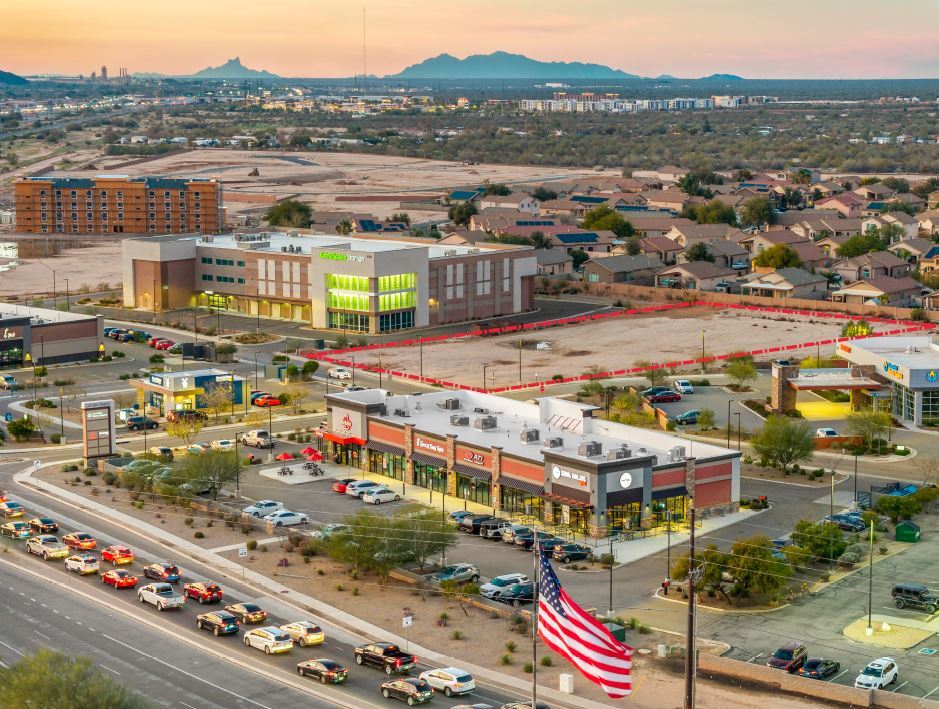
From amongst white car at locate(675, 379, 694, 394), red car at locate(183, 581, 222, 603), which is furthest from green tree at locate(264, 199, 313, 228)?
red car at locate(183, 581, 222, 603)

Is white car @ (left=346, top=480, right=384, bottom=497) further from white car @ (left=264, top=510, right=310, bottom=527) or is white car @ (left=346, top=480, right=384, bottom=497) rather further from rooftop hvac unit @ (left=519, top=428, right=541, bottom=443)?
rooftop hvac unit @ (left=519, top=428, right=541, bottom=443)

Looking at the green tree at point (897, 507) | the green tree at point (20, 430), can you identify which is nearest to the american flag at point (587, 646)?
the green tree at point (897, 507)

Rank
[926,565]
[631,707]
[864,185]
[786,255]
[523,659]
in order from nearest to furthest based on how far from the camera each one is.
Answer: [631,707], [523,659], [926,565], [786,255], [864,185]

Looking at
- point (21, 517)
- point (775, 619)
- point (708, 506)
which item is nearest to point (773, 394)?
point (708, 506)

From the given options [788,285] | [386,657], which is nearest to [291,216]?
[788,285]

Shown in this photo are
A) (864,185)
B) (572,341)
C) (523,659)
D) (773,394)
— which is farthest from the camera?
(864,185)

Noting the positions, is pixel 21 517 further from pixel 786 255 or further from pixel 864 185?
pixel 864 185
